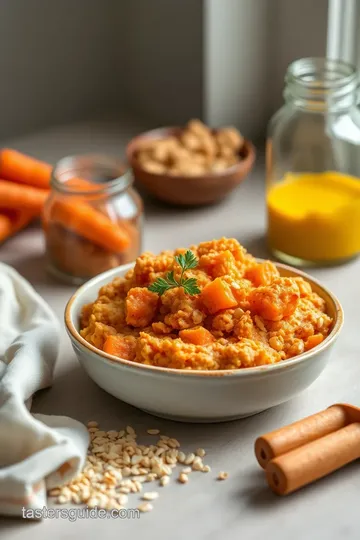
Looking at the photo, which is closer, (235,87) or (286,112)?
(286,112)

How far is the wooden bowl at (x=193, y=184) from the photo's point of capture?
89.4 inches

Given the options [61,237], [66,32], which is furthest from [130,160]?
[66,32]

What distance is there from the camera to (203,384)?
142 cm

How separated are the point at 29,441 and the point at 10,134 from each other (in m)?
1.73

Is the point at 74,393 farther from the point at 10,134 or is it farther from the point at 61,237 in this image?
the point at 10,134

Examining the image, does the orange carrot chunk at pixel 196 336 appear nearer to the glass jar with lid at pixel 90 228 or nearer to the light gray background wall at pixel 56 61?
the glass jar with lid at pixel 90 228

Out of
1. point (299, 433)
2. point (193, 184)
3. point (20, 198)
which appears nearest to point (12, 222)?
point (20, 198)

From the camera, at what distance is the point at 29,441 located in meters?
1.42

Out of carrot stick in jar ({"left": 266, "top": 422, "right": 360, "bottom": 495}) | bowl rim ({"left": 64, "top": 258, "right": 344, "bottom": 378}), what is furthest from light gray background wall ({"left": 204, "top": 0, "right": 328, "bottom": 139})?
carrot stick in jar ({"left": 266, "top": 422, "right": 360, "bottom": 495})

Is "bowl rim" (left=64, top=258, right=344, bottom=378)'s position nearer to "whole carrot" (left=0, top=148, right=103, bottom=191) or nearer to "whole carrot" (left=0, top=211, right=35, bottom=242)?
"whole carrot" (left=0, top=211, right=35, bottom=242)

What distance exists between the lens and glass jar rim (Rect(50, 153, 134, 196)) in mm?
2037

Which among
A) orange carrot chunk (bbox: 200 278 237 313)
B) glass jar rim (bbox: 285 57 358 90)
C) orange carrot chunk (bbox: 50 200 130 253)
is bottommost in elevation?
orange carrot chunk (bbox: 50 200 130 253)

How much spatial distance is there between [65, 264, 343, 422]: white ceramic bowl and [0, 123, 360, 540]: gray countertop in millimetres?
56

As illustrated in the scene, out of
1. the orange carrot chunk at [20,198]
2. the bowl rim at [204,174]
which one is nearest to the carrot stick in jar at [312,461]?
the bowl rim at [204,174]
